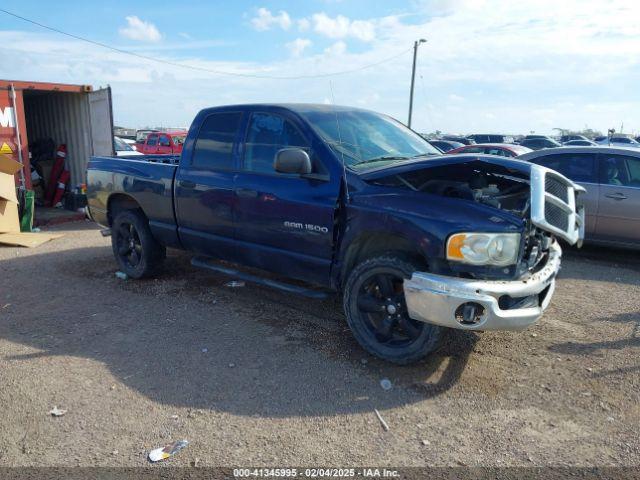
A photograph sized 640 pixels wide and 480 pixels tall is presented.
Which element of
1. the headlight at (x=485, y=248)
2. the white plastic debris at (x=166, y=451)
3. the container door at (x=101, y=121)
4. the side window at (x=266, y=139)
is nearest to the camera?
the white plastic debris at (x=166, y=451)

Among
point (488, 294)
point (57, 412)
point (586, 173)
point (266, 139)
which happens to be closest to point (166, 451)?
point (57, 412)

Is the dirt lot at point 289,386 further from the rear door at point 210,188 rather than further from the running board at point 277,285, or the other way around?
the rear door at point 210,188

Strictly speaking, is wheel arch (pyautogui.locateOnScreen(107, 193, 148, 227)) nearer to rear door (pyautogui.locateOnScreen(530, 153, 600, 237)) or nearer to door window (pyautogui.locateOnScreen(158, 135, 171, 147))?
rear door (pyautogui.locateOnScreen(530, 153, 600, 237))

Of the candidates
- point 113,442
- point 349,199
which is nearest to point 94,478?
point 113,442

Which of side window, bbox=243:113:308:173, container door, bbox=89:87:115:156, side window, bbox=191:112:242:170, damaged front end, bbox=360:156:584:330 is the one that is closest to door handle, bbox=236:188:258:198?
side window, bbox=243:113:308:173

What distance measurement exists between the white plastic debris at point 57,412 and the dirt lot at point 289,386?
4 cm

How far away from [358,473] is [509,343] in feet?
7.11

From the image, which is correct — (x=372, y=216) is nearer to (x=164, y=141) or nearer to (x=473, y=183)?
(x=473, y=183)

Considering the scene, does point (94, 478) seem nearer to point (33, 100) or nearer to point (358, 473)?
point (358, 473)

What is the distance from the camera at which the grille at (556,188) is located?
3869 mm

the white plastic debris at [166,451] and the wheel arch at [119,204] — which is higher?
A: the wheel arch at [119,204]

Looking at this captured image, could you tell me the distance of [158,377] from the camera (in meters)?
3.77

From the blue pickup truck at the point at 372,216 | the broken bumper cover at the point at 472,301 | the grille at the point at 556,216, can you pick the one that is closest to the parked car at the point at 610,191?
the blue pickup truck at the point at 372,216

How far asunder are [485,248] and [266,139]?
7.57 feet
